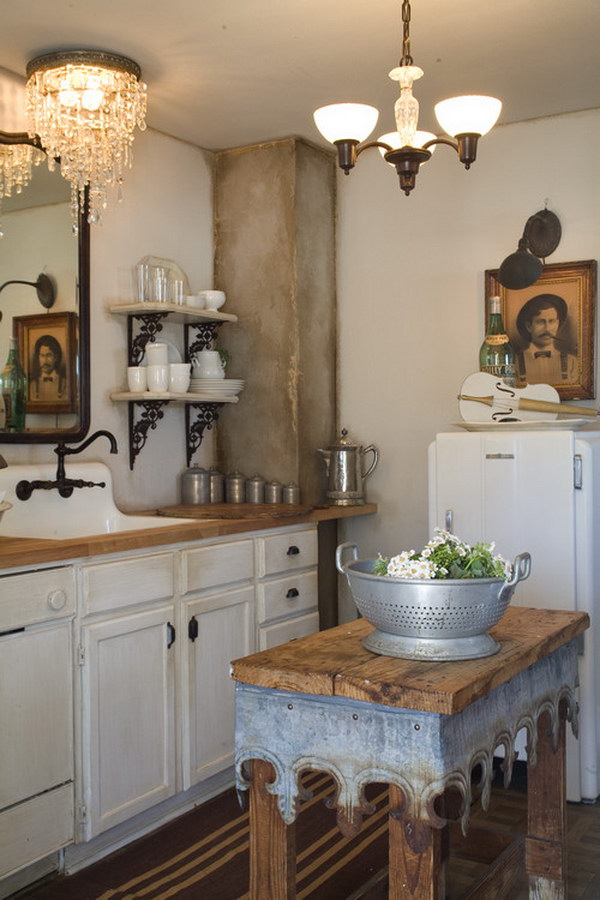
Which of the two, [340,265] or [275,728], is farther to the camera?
[340,265]

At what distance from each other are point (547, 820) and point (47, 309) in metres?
2.35

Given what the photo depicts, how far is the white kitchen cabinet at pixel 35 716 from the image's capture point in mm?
2527

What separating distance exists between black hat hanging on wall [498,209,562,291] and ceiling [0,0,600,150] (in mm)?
437

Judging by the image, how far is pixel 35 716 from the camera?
8.57ft

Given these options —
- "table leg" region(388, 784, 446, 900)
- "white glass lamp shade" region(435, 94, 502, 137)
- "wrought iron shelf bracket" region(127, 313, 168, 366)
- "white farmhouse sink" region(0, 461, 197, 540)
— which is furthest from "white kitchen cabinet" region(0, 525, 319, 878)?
"white glass lamp shade" region(435, 94, 502, 137)

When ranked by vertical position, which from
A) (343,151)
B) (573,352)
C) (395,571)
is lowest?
(395,571)

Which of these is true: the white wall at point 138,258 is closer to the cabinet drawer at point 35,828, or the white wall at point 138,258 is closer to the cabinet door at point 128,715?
the cabinet door at point 128,715

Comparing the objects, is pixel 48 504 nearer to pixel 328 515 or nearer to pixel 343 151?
pixel 328 515

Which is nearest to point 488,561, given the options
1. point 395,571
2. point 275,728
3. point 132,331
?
point 395,571

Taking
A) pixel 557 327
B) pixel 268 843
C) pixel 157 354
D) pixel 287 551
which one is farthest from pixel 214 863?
pixel 557 327

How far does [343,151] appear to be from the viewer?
7.93ft

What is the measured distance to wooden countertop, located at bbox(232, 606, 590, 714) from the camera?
5.44 feet

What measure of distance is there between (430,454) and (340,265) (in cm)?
122

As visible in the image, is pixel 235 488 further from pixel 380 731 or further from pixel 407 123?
pixel 380 731
